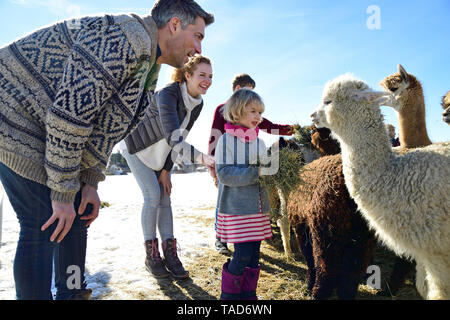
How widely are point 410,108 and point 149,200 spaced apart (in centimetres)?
270

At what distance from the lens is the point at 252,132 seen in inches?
85.7

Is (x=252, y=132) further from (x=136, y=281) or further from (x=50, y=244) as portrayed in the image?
(x=136, y=281)

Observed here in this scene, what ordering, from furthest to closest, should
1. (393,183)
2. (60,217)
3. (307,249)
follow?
(307,249) → (393,183) → (60,217)

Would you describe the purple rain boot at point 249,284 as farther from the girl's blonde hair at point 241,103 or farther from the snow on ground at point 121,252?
the girl's blonde hair at point 241,103

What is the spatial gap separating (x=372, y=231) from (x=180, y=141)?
5.26ft

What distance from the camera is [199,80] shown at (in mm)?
2650

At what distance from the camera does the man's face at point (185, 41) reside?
1.53 meters

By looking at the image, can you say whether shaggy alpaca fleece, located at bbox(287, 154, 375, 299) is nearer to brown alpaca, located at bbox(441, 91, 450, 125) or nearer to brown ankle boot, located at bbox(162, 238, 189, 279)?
brown alpaca, located at bbox(441, 91, 450, 125)

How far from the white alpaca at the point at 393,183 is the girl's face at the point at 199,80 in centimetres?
107

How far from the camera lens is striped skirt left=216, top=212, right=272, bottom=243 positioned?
1935 mm

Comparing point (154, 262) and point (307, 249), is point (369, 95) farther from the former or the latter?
point (154, 262)

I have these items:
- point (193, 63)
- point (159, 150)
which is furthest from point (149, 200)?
point (193, 63)
